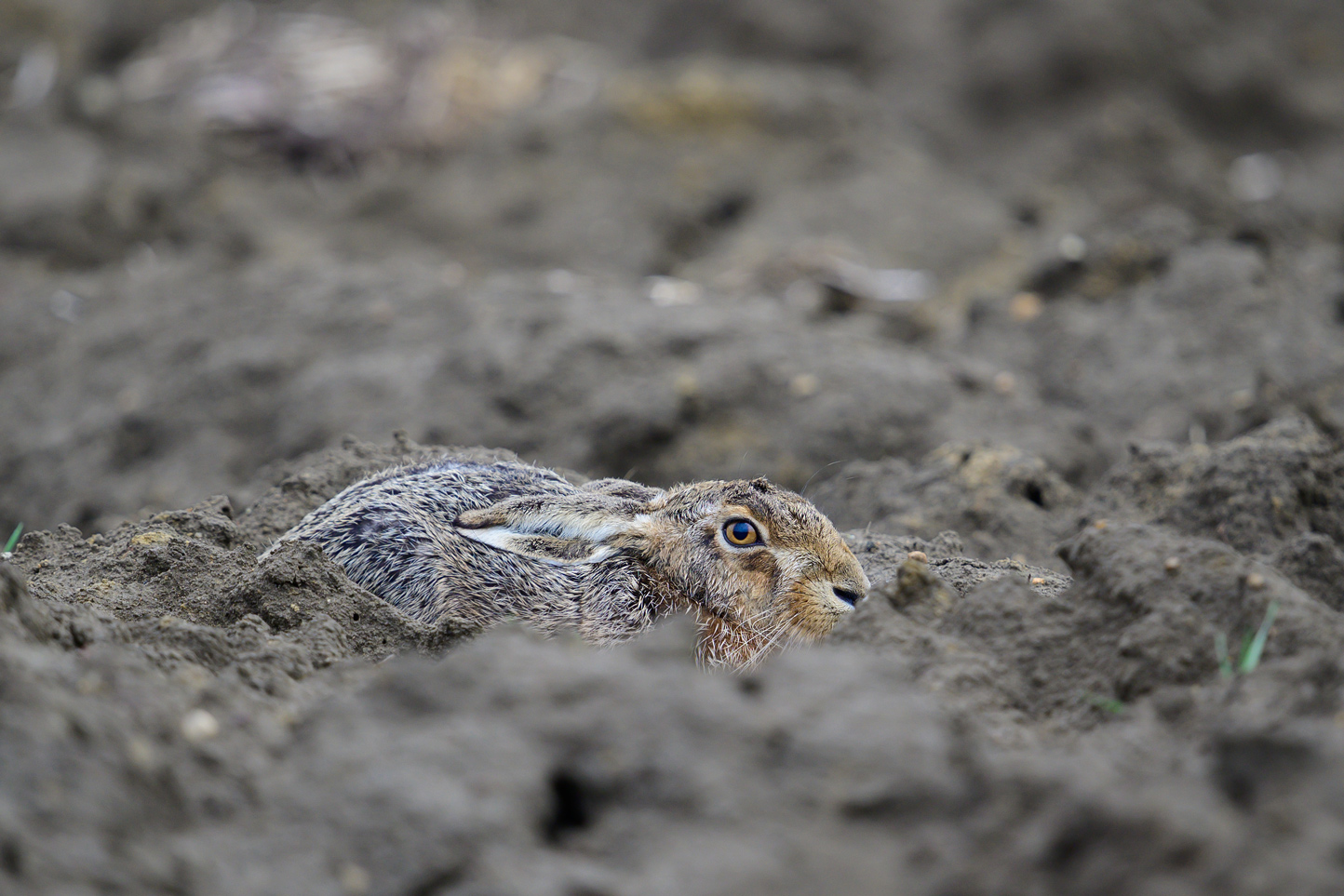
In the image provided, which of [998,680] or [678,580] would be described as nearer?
[998,680]

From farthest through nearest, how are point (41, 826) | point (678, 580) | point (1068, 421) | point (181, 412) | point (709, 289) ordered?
point (709, 289) < point (181, 412) < point (1068, 421) < point (678, 580) < point (41, 826)

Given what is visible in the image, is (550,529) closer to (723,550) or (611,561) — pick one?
(611,561)

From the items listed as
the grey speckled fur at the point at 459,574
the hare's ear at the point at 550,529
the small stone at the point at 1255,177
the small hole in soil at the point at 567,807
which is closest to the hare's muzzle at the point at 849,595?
the grey speckled fur at the point at 459,574

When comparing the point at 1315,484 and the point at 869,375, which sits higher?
the point at 1315,484

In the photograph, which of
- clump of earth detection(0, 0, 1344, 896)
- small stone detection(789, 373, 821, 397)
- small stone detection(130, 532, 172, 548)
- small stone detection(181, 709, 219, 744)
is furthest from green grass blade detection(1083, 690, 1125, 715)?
small stone detection(789, 373, 821, 397)

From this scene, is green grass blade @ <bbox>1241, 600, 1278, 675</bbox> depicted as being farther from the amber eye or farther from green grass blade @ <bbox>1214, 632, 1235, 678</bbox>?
the amber eye

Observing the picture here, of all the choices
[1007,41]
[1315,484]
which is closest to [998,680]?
[1315,484]

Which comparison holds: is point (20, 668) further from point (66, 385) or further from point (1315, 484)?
point (66, 385)
